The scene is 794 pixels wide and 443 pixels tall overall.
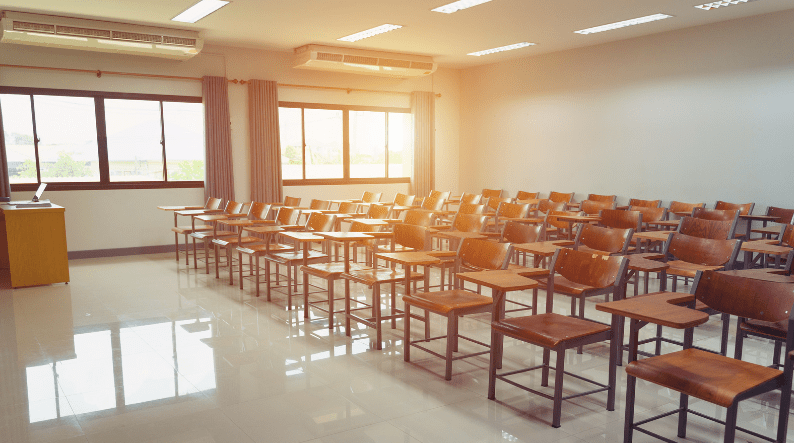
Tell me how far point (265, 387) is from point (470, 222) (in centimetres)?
295

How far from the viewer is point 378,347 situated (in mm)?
4270

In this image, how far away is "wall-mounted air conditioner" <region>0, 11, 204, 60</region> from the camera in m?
6.82

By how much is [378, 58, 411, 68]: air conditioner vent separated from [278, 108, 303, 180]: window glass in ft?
5.77

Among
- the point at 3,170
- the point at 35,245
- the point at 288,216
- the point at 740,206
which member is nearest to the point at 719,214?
the point at 740,206

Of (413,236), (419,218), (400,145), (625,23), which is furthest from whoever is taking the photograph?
(400,145)

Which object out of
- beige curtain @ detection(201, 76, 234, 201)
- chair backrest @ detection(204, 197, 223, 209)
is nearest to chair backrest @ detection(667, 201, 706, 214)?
chair backrest @ detection(204, 197, 223, 209)

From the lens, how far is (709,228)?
18.7 feet

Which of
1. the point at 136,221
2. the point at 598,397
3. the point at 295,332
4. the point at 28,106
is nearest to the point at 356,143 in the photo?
the point at 136,221

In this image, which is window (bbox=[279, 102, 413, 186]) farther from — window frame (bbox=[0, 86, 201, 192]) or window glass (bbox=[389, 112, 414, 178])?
window frame (bbox=[0, 86, 201, 192])

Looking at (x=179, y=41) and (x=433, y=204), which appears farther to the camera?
(x=433, y=204)

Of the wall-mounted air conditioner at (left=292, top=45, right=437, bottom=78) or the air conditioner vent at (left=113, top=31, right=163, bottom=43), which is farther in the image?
the wall-mounted air conditioner at (left=292, top=45, right=437, bottom=78)

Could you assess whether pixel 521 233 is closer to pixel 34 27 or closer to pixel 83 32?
pixel 83 32

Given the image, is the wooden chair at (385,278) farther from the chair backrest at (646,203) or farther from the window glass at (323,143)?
the window glass at (323,143)

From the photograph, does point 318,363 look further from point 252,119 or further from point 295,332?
point 252,119
